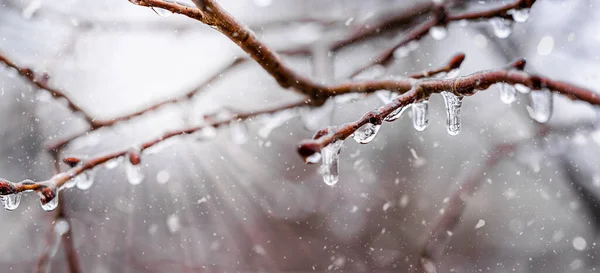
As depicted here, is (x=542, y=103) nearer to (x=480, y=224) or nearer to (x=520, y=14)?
(x=520, y=14)

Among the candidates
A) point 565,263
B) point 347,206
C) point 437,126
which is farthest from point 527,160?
point 347,206

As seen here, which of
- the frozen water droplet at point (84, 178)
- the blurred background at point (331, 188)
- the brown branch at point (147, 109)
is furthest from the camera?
the blurred background at point (331, 188)

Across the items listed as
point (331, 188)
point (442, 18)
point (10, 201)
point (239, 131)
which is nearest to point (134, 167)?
point (10, 201)

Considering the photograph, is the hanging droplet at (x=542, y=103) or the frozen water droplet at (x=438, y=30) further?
the frozen water droplet at (x=438, y=30)

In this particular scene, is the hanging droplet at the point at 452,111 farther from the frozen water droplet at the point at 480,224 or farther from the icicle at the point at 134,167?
the frozen water droplet at the point at 480,224

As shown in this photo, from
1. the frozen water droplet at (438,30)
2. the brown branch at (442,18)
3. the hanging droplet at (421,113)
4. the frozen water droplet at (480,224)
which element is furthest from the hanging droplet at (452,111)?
the frozen water droplet at (480,224)
